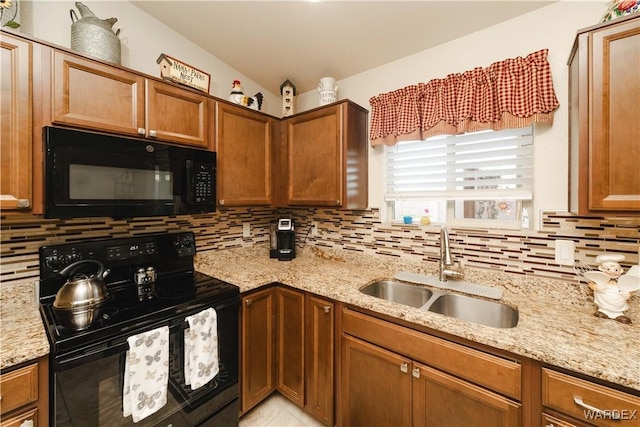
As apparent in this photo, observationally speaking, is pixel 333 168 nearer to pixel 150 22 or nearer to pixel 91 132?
pixel 91 132

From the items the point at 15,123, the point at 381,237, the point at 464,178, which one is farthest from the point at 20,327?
the point at 464,178

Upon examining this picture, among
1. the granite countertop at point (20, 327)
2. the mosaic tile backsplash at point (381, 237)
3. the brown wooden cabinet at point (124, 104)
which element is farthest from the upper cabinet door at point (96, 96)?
the granite countertop at point (20, 327)

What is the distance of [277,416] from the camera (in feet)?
5.50

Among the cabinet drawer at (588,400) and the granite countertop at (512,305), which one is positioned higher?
the granite countertop at (512,305)

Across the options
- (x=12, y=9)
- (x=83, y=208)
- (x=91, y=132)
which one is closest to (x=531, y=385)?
(x=83, y=208)

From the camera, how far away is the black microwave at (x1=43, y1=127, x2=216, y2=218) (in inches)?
43.6

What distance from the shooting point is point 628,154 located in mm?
1008

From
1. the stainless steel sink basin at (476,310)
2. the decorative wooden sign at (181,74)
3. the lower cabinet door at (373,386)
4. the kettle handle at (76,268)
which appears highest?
the decorative wooden sign at (181,74)

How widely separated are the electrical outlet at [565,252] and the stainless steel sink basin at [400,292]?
661 millimetres

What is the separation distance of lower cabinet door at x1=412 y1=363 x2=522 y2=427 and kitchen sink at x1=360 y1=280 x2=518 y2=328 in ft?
1.04

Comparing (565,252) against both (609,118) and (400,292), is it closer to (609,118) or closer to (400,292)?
(609,118)

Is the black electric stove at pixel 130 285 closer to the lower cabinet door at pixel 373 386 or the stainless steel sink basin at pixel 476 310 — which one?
the lower cabinet door at pixel 373 386

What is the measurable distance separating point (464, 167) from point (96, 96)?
2.05 metres

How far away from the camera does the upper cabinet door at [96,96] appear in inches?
45.4
